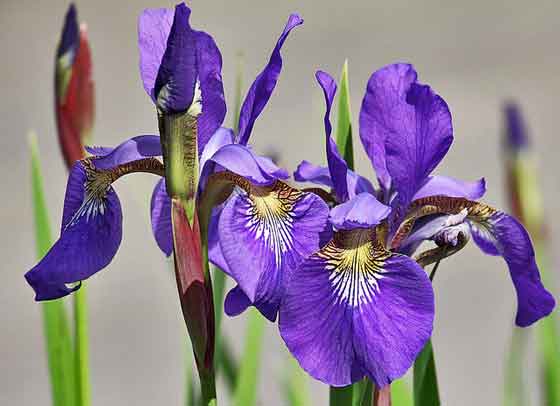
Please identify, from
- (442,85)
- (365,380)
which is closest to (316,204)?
(365,380)

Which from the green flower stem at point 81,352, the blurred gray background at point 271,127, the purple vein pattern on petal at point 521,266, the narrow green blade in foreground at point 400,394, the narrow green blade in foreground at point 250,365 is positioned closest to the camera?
the purple vein pattern on petal at point 521,266

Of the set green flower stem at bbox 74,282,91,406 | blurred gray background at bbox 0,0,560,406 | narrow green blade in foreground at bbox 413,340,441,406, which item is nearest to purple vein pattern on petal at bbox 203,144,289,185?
narrow green blade in foreground at bbox 413,340,441,406

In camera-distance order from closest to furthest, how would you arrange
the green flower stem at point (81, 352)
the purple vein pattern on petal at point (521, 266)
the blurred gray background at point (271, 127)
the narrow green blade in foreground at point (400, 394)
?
the purple vein pattern on petal at point (521, 266), the narrow green blade in foreground at point (400, 394), the green flower stem at point (81, 352), the blurred gray background at point (271, 127)

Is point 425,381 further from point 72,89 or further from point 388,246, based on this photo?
point 72,89

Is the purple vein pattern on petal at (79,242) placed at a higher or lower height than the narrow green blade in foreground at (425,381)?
higher

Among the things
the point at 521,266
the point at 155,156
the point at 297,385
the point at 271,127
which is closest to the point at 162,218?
the point at 155,156

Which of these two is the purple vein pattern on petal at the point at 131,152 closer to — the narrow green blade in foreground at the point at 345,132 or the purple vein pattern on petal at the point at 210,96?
the purple vein pattern on petal at the point at 210,96

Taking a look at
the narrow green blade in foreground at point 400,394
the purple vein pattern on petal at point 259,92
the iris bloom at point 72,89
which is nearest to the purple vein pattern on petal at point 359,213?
the purple vein pattern on petal at point 259,92

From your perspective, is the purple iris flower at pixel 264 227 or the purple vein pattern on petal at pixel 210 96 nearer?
the purple iris flower at pixel 264 227
